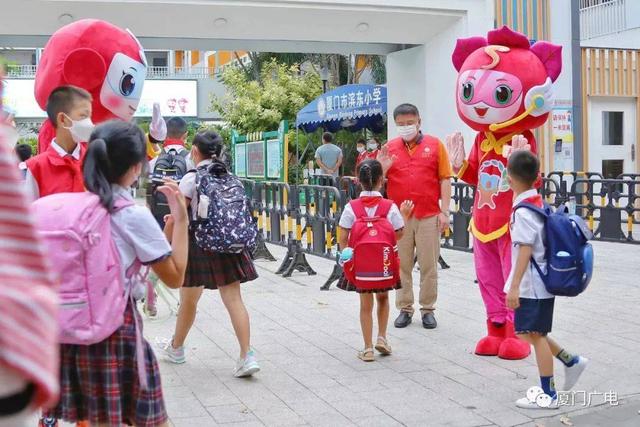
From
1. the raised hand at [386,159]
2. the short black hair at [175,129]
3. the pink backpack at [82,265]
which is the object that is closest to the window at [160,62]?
the short black hair at [175,129]

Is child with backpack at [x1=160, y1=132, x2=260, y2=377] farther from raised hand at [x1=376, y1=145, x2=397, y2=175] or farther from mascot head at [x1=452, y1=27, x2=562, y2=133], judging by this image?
mascot head at [x1=452, y1=27, x2=562, y2=133]

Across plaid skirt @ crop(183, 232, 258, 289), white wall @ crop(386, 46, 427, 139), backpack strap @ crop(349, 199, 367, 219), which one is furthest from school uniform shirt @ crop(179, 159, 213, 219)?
white wall @ crop(386, 46, 427, 139)

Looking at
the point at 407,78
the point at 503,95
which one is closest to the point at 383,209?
the point at 503,95

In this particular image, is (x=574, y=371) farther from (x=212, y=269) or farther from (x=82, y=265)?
(x=82, y=265)

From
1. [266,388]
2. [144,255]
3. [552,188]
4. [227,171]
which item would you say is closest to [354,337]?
[266,388]

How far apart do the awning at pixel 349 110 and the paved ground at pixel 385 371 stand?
395 inches

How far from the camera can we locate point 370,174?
6285 mm

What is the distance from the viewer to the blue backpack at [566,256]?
16.0ft

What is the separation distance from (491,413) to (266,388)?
1467 mm

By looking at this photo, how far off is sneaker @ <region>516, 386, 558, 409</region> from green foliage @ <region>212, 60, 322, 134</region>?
2204 cm

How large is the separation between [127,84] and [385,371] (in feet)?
8.56

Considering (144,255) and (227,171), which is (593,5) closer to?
(227,171)

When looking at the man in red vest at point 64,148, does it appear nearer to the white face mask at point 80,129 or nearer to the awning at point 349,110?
the white face mask at point 80,129

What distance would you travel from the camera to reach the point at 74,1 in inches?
467
